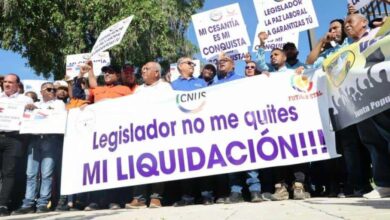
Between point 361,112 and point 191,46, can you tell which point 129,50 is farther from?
point 361,112

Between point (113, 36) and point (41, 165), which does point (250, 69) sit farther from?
point (41, 165)

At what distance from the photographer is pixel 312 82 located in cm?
605

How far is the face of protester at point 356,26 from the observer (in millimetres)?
5496

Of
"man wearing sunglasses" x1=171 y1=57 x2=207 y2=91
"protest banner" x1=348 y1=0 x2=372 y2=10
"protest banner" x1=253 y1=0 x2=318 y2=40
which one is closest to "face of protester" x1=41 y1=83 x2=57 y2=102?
"man wearing sunglasses" x1=171 y1=57 x2=207 y2=91

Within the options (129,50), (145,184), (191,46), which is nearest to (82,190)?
(145,184)

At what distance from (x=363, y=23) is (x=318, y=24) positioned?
202 cm

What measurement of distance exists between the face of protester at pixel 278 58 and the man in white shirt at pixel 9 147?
350 centimetres

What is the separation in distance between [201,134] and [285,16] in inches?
105

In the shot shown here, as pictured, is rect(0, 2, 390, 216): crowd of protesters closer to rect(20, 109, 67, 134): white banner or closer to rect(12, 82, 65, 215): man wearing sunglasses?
rect(12, 82, 65, 215): man wearing sunglasses

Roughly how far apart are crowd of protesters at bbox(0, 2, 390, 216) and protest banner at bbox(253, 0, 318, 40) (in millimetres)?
647

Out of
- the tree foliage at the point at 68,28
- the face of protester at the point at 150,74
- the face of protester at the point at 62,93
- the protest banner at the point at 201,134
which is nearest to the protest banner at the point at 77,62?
the face of protester at the point at 62,93

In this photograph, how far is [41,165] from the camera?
694cm

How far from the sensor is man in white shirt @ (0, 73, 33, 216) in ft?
22.2

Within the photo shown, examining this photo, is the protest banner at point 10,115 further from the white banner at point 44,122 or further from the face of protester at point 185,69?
the face of protester at point 185,69
